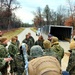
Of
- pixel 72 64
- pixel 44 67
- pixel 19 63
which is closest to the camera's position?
pixel 44 67

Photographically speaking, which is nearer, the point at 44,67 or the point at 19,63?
the point at 44,67

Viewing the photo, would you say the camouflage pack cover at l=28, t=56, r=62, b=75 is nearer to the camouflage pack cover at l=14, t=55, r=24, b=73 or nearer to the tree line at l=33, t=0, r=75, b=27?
the camouflage pack cover at l=14, t=55, r=24, b=73

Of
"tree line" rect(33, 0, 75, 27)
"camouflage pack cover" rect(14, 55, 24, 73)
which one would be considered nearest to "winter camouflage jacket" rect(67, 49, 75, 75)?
→ "camouflage pack cover" rect(14, 55, 24, 73)

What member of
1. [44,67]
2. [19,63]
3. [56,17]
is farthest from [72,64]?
[56,17]

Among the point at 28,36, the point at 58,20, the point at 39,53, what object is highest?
the point at 39,53

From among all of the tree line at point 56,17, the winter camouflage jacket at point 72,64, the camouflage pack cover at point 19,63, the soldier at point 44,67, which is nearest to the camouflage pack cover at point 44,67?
the soldier at point 44,67

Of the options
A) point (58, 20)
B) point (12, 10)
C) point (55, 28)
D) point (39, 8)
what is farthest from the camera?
point (39, 8)

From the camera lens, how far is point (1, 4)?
72000 millimetres

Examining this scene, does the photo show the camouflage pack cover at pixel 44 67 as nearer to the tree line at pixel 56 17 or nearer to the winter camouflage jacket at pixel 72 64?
the winter camouflage jacket at pixel 72 64

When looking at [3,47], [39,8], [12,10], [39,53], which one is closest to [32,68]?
[39,53]

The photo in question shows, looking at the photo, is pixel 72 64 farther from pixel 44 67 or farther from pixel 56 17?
pixel 56 17

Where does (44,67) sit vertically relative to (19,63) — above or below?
above

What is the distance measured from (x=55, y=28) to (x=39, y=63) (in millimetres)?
23531

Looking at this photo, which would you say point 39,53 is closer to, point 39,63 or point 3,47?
point 39,63
